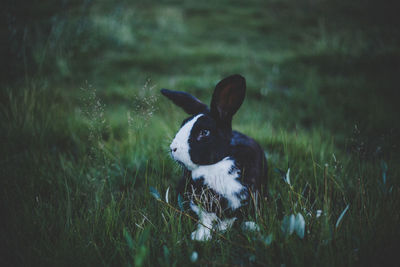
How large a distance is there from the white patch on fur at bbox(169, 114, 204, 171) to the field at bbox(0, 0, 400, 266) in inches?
10.5

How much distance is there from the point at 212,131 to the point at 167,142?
88 centimetres

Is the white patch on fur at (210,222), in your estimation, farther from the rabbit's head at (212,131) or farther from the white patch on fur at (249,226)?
the rabbit's head at (212,131)

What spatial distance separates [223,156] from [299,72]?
4.10 m

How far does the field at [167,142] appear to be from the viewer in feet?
4.34

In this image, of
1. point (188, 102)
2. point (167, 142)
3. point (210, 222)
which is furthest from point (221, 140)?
point (167, 142)

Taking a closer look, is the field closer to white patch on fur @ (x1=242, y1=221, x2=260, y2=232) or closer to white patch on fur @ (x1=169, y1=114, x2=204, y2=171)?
white patch on fur @ (x1=242, y1=221, x2=260, y2=232)

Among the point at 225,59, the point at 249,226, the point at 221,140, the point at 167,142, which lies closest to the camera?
the point at 249,226

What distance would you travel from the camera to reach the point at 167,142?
2359 millimetres

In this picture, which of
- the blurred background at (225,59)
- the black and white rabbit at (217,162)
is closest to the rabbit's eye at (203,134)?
the black and white rabbit at (217,162)

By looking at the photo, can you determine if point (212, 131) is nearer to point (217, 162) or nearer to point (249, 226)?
point (217, 162)

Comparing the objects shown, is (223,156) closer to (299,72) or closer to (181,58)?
(299,72)

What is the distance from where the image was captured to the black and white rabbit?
1.53 metres

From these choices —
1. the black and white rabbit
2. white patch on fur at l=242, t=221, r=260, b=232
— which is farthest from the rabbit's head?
white patch on fur at l=242, t=221, r=260, b=232

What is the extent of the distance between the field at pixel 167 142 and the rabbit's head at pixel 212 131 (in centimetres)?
32
